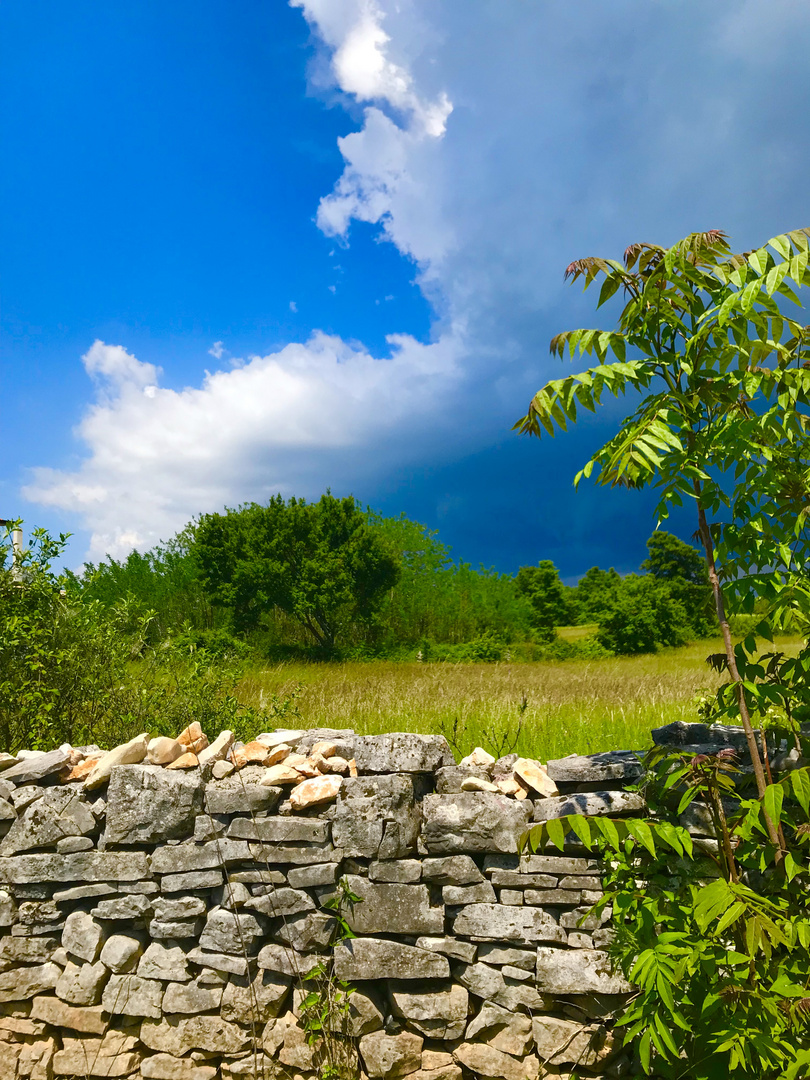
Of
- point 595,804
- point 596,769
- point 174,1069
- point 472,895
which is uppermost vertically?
point 596,769

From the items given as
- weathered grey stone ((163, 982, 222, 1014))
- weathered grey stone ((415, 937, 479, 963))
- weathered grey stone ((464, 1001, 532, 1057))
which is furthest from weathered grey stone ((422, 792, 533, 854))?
weathered grey stone ((163, 982, 222, 1014))

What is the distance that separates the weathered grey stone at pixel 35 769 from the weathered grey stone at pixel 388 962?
1971mm

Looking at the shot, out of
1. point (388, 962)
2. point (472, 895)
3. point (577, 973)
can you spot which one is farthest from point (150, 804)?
point (577, 973)

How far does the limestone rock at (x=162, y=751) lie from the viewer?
3.63m

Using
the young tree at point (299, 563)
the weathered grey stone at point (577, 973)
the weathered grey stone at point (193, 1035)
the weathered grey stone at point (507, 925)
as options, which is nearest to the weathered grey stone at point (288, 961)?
the weathered grey stone at point (193, 1035)

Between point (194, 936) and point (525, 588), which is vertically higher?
point (525, 588)

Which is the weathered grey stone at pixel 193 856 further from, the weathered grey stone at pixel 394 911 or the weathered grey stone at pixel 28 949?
the weathered grey stone at pixel 28 949

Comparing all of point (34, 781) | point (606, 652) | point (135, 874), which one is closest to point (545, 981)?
point (135, 874)

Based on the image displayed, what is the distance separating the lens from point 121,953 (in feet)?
11.0

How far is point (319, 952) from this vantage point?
10.4ft

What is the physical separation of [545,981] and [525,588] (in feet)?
113

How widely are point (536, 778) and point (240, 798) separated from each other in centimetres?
157

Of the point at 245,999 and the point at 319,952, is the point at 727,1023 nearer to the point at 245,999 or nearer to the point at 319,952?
the point at 319,952

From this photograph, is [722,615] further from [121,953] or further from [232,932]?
[121,953]
